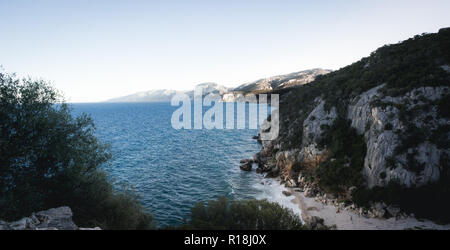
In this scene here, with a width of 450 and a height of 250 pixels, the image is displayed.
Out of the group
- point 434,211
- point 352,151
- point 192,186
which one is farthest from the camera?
point 192,186

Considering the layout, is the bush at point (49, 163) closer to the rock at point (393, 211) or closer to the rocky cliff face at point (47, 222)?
the rocky cliff face at point (47, 222)

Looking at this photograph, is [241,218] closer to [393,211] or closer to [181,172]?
[393,211]

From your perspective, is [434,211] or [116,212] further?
[434,211]

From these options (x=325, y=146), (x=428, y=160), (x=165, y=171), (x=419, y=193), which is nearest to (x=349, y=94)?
(x=325, y=146)

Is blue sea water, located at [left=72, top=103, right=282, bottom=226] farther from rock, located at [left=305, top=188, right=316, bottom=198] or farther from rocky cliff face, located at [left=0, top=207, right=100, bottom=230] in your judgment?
rocky cliff face, located at [left=0, top=207, right=100, bottom=230]

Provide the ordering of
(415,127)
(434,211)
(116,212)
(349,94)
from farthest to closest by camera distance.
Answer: (349,94)
(415,127)
(434,211)
(116,212)

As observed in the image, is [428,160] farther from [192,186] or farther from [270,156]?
[192,186]

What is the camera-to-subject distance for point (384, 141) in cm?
3017

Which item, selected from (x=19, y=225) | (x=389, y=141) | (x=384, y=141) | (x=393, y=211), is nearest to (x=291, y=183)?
(x=393, y=211)

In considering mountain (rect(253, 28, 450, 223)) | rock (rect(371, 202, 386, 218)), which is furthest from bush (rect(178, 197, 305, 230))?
mountain (rect(253, 28, 450, 223))

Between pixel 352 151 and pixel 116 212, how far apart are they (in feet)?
118

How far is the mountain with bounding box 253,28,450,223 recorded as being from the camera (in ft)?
85.9

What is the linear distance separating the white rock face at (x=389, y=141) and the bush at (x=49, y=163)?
32127mm
